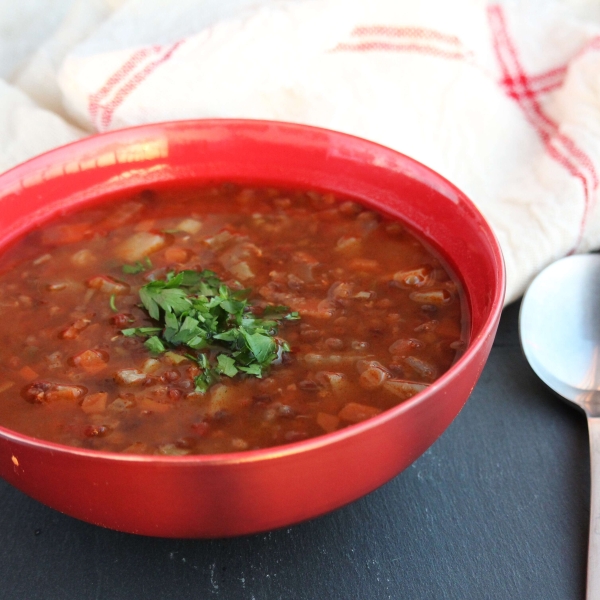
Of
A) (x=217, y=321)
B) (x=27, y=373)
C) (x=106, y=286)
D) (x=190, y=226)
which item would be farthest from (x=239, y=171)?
(x=27, y=373)

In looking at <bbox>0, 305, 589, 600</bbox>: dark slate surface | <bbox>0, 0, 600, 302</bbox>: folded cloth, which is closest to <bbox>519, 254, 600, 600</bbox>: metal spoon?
<bbox>0, 305, 589, 600</bbox>: dark slate surface

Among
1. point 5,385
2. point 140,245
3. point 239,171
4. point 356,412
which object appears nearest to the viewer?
point 356,412

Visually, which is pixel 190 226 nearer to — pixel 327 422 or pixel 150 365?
pixel 150 365

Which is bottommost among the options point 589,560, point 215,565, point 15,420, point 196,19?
point 589,560

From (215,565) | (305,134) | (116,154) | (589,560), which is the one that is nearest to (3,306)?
(116,154)

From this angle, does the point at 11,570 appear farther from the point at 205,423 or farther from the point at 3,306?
the point at 3,306
